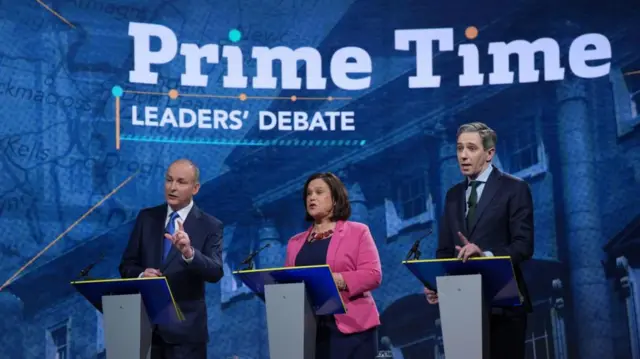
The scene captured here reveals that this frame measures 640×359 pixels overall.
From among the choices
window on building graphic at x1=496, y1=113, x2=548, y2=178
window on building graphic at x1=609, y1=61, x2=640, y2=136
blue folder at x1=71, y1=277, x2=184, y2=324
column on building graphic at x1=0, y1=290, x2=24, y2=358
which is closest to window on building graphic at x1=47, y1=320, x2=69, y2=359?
column on building graphic at x1=0, y1=290, x2=24, y2=358

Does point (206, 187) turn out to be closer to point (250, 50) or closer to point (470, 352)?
point (250, 50)

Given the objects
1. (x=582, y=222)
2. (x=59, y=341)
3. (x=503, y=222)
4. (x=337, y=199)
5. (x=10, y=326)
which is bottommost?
(x=59, y=341)

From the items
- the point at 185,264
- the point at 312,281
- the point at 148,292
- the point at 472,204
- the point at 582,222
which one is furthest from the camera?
the point at 582,222

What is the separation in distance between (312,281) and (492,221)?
80cm

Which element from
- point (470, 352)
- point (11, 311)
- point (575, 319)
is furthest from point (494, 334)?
point (11, 311)

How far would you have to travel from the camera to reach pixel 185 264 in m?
4.05

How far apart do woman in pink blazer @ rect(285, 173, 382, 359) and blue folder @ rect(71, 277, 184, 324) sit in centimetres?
62

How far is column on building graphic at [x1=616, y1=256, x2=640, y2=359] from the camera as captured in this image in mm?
6387

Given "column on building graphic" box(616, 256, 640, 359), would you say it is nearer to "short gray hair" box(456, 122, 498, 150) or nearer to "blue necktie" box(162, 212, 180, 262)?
"short gray hair" box(456, 122, 498, 150)

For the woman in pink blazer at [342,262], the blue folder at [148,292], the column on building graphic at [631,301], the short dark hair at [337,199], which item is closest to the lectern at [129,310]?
the blue folder at [148,292]

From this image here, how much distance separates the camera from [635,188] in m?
6.53

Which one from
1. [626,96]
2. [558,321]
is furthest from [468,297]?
[626,96]

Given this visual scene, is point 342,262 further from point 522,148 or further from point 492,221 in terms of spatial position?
point 522,148

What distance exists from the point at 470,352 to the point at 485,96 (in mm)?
3623
